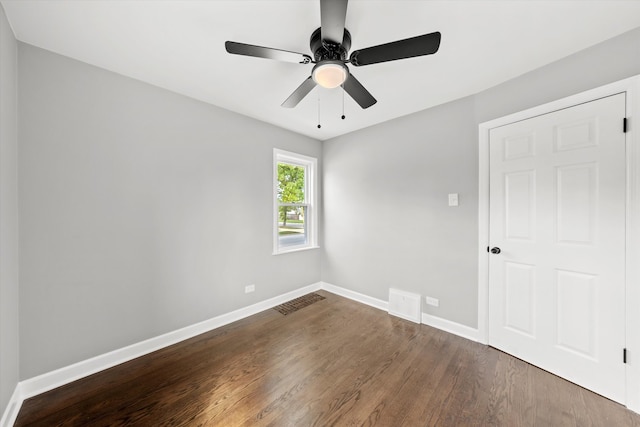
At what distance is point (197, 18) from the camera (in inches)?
60.5

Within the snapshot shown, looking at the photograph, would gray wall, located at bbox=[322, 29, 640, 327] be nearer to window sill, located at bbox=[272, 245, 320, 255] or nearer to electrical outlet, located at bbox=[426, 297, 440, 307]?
Result: electrical outlet, located at bbox=[426, 297, 440, 307]

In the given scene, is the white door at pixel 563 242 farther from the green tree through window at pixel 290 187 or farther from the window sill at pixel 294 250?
the green tree through window at pixel 290 187

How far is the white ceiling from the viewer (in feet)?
4.76

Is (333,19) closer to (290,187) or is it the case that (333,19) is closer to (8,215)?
(8,215)

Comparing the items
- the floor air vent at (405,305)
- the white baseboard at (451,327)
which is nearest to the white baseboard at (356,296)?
the floor air vent at (405,305)

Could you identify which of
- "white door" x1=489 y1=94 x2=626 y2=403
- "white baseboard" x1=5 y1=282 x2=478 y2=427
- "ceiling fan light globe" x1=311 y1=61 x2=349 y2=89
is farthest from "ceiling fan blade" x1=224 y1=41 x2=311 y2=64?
"white baseboard" x1=5 y1=282 x2=478 y2=427

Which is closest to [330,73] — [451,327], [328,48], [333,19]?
[328,48]

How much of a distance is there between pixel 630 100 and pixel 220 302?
3992mm

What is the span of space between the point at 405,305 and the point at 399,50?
8.87 feet

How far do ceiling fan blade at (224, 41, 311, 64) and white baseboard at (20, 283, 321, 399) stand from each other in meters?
2.64

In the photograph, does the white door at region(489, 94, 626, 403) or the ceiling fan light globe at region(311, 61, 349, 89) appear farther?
the white door at region(489, 94, 626, 403)

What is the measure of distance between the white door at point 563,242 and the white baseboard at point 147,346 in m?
0.53

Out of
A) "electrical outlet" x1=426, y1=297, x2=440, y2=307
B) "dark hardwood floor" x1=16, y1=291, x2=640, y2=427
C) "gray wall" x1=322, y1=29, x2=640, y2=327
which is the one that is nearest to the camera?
"dark hardwood floor" x1=16, y1=291, x2=640, y2=427

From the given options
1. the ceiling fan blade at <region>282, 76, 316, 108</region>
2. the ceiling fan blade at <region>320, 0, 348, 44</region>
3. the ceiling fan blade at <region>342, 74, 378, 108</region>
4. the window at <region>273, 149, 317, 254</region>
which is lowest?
the window at <region>273, 149, 317, 254</region>
